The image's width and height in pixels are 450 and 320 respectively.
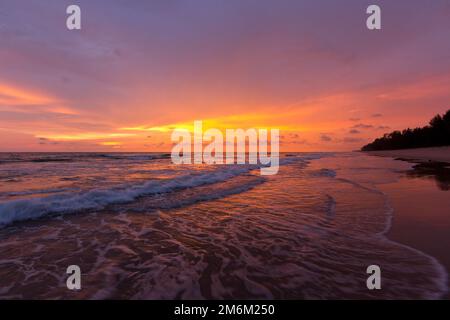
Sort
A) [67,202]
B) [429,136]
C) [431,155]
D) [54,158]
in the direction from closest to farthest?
1. [67,202]
2. [431,155]
3. [54,158]
4. [429,136]

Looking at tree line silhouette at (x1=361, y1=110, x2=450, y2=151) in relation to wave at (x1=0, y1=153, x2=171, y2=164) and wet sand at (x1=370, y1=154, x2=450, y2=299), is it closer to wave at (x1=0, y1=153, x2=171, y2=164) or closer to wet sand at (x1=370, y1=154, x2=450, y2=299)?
wet sand at (x1=370, y1=154, x2=450, y2=299)

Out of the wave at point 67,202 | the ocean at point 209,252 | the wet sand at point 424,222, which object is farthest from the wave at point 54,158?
the wet sand at point 424,222

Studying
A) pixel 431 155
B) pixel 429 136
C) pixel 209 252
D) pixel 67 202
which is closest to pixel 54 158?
pixel 67 202

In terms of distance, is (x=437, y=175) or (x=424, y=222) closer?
(x=424, y=222)

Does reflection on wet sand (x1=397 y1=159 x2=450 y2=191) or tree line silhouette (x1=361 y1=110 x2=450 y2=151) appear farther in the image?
tree line silhouette (x1=361 y1=110 x2=450 y2=151)

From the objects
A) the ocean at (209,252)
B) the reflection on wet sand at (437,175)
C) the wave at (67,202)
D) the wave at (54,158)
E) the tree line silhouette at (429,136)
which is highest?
the tree line silhouette at (429,136)

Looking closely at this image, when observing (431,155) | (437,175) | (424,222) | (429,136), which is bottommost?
(424,222)

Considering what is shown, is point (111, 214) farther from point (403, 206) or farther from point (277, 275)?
point (403, 206)

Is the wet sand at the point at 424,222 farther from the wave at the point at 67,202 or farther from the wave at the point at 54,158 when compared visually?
the wave at the point at 54,158

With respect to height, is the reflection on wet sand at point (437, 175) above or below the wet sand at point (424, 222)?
above

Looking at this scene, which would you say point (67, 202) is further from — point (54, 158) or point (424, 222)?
point (54, 158)

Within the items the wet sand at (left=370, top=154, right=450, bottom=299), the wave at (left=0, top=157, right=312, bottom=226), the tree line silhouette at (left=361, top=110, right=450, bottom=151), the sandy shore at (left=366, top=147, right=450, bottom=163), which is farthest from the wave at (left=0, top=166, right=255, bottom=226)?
the tree line silhouette at (left=361, top=110, right=450, bottom=151)

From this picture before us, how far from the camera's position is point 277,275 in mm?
3969

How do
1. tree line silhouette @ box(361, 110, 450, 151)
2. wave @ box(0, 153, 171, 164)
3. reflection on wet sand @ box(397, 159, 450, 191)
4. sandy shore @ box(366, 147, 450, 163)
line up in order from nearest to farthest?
reflection on wet sand @ box(397, 159, 450, 191), sandy shore @ box(366, 147, 450, 163), wave @ box(0, 153, 171, 164), tree line silhouette @ box(361, 110, 450, 151)
